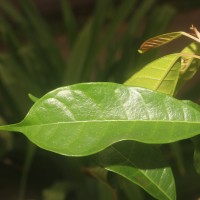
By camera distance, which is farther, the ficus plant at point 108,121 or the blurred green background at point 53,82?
the blurred green background at point 53,82

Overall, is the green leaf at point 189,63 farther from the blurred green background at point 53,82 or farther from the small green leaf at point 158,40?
the blurred green background at point 53,82

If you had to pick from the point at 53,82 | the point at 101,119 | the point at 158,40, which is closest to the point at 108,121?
the point at 101,119

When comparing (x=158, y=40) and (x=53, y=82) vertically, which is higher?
(x=158, y=40)

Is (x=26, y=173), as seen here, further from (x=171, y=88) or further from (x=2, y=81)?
(x=171, y=88)

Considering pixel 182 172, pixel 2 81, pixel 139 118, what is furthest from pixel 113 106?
pixel 2 81

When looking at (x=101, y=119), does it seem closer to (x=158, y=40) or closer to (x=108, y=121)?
(x=108, y=121)

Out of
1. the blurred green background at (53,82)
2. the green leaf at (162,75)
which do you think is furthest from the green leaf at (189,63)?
the blurred green background at (53,82)
